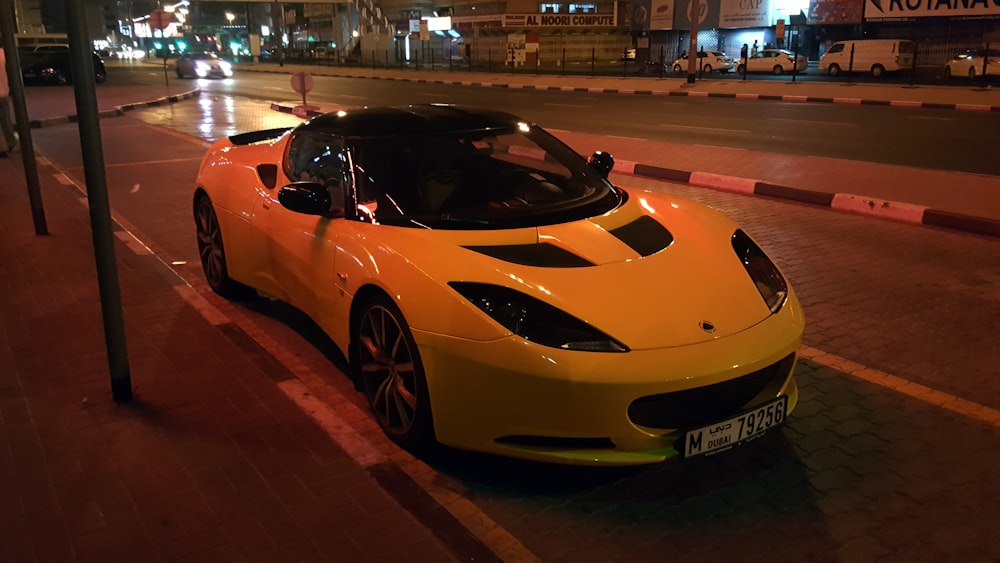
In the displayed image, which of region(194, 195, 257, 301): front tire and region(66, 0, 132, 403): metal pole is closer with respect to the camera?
region(66, 0, 132, 403): metal pole

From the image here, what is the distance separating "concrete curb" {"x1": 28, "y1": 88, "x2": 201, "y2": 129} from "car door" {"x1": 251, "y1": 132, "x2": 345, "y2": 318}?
40.6 ft

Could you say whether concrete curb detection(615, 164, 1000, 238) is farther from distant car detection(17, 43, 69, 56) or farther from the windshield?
distant car detection(17, 43, 69, 56)

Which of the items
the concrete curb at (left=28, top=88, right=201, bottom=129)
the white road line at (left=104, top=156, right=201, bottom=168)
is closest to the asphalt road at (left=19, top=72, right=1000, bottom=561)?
the white road line at (left=104, top=156, right=201, bottom=168)

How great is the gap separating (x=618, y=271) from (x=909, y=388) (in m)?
2.07

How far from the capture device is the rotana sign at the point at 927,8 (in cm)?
3531

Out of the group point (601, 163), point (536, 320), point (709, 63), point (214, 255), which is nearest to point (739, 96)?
point (709, 63)

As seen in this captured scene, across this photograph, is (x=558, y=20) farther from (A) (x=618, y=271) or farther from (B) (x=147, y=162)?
(A) (x=618, y=271)

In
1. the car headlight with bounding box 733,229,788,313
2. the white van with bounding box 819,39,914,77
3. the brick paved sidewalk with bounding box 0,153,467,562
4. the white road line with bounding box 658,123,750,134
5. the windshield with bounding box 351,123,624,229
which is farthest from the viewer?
the white van with bounding box 819,39,914,77

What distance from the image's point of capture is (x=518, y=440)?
10.8 feet

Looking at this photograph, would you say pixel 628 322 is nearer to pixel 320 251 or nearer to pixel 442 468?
pixel 442 468

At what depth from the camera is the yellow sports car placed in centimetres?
317

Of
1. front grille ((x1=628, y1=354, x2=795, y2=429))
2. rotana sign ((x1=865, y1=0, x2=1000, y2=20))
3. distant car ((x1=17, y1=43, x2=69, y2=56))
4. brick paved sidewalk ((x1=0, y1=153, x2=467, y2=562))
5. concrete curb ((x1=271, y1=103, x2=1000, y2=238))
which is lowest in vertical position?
brick paved sidewalk ((x1=0, y1=153, x2=467, y2=562))

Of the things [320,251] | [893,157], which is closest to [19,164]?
[320,251]

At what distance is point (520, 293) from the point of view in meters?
3.31
